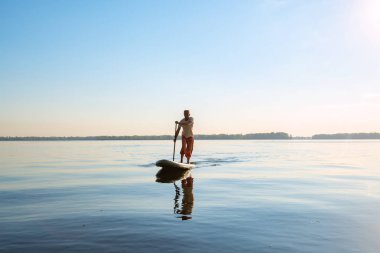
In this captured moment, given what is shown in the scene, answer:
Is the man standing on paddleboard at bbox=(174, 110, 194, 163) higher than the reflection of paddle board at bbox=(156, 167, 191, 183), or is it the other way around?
the man standing on paddleboard at bbox=(174, 110, 194, 163)

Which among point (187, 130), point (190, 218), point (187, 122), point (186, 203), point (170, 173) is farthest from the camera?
point (187, 130)

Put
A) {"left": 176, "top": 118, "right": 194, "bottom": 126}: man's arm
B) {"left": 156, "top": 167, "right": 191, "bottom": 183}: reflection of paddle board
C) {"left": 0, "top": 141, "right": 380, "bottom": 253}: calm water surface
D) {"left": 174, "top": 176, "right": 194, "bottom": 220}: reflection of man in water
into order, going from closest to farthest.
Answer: {"left": 0, "top": 141, "right": 380, "bottom": 253}: calm water surface, {"left": 174, "top": 176, "right": 194, "bottom": 220}: reflection of man in water, {"left": 156, "top": 167, "right": 191, "bottom": 183}: reflection of paddle board, {"left": 176, "top": 118, "right": 194, "bottom": 126}: man's arm

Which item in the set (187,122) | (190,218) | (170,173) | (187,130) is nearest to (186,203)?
(190,218)

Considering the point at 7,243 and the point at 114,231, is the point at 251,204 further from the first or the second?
the point at 7,243

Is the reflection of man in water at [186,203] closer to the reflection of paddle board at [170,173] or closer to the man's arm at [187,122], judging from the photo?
the reflection of paddle board at [170,173]

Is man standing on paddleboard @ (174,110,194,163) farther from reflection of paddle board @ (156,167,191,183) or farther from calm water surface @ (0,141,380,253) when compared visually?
calm water surface @ (0,141,380,253)

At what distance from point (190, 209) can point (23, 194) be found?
5.95 metres

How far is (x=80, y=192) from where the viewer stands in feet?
38.9

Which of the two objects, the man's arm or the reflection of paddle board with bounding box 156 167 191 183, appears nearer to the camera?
the reflection of paddle board with bounding box 156 167 191 183

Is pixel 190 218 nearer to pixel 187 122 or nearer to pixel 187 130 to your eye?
pixel 187 122

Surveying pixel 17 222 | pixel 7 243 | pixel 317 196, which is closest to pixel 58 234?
pixel 7 243

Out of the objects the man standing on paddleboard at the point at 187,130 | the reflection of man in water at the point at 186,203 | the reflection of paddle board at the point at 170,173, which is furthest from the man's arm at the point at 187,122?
the reflection of man in water at the point at 186,203

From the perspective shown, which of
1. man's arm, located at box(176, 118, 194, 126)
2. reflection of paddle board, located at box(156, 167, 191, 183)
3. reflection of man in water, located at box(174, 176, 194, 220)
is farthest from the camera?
man's arm, located at box(176, 118, 194, 126)

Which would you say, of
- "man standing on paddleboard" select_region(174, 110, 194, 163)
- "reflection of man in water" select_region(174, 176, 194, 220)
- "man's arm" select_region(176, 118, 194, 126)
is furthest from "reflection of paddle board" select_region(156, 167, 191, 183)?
"reflection of man in water" select_region(174, 176, 194, 220)
